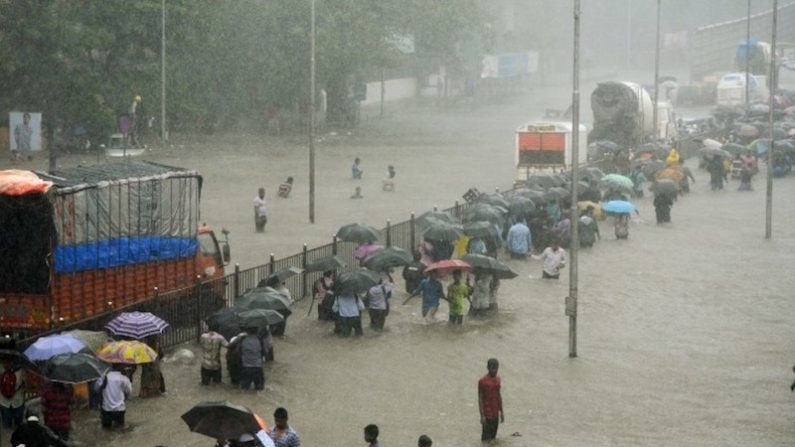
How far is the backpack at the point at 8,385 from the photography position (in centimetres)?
1740

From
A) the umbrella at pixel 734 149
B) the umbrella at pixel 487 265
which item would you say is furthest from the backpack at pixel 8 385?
the umbrella at pixel 734 149

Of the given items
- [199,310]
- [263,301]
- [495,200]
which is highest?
[495,200]

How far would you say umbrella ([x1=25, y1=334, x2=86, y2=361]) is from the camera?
58.7ft

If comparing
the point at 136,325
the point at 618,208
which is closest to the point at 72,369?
the point at 136,325

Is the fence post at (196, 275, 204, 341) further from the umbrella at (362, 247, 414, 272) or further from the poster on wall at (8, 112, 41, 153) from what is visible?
the poster on wall at (8, 112, 41, 153)

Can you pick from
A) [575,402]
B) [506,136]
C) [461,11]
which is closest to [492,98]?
[461,11]

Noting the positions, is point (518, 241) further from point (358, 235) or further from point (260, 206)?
point (260, 206)

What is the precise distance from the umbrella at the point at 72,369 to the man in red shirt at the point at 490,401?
4589 mm

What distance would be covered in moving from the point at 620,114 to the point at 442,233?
29.4 metres

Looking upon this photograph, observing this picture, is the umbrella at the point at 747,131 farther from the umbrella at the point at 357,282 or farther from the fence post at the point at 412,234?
the umbrella at the point at 357,282

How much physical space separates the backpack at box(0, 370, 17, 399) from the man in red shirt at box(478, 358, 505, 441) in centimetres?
567

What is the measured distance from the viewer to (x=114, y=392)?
17953mm

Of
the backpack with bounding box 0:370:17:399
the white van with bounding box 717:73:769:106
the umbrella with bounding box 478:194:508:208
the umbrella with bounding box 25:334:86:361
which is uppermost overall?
the white van with bounding box 717:73:769:106

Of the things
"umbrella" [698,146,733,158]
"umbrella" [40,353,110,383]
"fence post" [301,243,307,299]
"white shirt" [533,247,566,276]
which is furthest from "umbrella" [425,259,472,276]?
"umbrella" [698,146,733,158]
